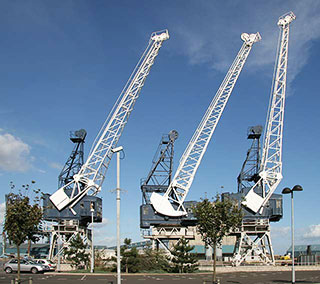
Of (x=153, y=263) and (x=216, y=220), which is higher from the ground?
(x=216, y=220)

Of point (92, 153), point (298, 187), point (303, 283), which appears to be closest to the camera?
point (298, 187)

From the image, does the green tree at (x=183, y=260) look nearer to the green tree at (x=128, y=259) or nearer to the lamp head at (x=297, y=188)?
the green tree at (x=128, y=259)

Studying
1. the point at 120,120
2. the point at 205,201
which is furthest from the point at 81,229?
the point at 205,201

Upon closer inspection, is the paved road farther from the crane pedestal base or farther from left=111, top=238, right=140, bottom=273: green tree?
the crane pedestal base

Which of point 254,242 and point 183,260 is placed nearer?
point 183,260

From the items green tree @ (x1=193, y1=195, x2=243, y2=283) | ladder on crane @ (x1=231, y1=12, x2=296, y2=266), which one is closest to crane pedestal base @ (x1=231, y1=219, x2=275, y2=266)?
ladder on crane @ (x1=231, y1=12, x2=296, y2=266)

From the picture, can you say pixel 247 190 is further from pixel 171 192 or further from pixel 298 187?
pixel 298 187

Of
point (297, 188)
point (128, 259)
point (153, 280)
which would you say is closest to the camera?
point (297, 188)

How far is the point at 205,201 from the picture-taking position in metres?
34.1

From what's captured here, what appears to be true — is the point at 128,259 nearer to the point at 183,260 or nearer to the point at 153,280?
the point at 183,260

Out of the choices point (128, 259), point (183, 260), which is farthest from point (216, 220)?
point (128, 259)

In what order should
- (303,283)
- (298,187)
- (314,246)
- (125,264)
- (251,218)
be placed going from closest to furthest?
(298,187) < (303,283) < (125,264) < (251,218) < (314,246)

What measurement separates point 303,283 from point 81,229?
53407mm

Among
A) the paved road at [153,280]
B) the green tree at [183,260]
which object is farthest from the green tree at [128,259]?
the paved road at [153,280]
